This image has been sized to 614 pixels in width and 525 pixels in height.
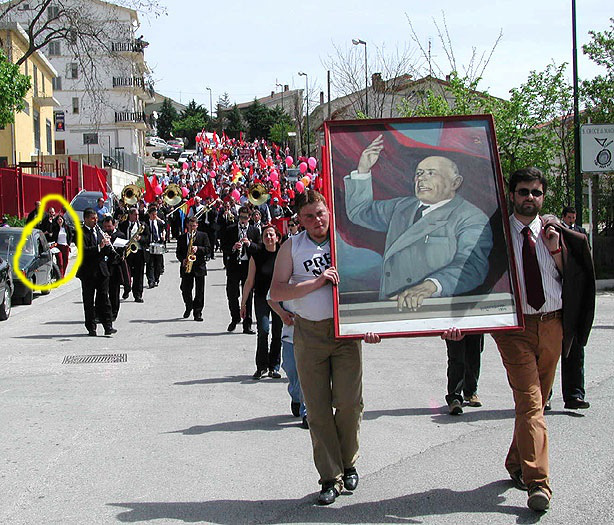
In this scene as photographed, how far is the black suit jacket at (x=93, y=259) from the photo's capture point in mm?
13094

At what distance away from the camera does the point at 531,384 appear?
527 centimetres

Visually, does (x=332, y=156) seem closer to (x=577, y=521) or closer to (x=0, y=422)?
(x=577, y=521)

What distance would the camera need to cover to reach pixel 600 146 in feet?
62.5

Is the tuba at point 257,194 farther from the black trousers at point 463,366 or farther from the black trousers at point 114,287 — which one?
the black trousers at point 463,366

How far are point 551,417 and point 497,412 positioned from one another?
0.48 metres

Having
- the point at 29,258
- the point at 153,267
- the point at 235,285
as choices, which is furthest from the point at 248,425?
the point at 153,267

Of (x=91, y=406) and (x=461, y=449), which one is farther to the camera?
(x=91, y=406)

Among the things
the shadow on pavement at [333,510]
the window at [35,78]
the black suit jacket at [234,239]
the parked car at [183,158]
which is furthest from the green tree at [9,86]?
the parked car at [183,158]

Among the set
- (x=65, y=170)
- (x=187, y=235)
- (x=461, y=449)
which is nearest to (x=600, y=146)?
(x=187, y=235)

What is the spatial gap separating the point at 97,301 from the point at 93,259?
2.06ft

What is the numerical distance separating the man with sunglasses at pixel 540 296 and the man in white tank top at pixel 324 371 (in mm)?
947

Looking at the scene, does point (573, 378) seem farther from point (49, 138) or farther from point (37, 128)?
point (49, 138)

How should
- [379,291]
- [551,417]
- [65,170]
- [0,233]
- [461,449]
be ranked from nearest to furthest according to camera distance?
[379,291], [461,449], [551,417], [0,233], [65,170]

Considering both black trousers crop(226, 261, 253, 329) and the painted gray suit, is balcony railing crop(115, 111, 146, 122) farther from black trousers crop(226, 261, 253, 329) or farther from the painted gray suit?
the painted gray suit
